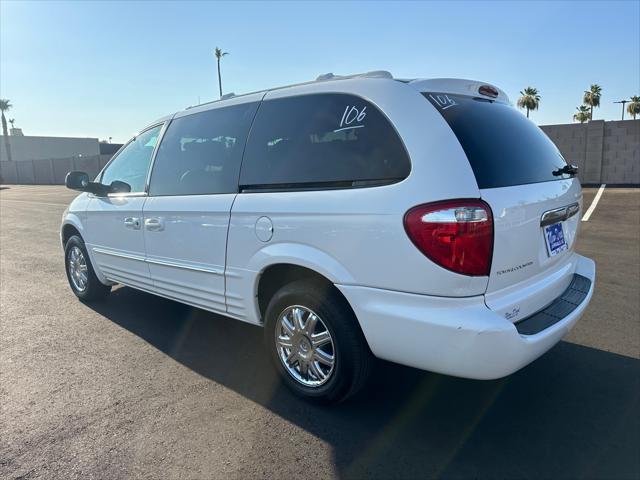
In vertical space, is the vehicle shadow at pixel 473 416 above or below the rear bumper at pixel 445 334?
below

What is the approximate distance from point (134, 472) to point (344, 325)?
1339 millimetres

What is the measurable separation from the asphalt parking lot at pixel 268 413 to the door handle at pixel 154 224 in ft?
3.32

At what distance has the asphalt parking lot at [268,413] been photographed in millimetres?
2438

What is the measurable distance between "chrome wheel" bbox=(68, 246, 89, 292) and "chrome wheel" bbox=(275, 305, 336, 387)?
10.0 ft

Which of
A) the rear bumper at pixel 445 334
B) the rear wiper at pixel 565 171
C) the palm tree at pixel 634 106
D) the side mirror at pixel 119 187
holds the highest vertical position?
the palm tree at pixel 634 106

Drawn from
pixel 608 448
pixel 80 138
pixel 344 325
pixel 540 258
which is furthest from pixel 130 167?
pixel 80 138

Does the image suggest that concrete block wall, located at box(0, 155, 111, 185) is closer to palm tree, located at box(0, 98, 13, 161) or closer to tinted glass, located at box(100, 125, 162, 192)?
palm tree, located at box(0, 98, 13, 161)

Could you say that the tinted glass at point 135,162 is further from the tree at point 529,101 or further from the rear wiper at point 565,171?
the tree at point 529,101

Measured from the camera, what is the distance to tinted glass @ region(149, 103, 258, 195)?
3361 millimetres

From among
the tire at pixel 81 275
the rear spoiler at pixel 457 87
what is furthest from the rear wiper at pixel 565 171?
the tire at pixel 81 275

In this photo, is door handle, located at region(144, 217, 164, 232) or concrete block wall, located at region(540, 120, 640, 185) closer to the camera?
door handle, located at region(144, 217, 164, 232)

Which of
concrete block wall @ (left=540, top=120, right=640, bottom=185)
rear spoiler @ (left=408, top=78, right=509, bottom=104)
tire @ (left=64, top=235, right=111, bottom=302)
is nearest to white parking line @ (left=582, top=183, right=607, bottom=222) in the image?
concrete block wall @ (left=540, top=120, right=640, bottom=185)

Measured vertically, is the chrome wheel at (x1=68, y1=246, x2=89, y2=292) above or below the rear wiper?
below

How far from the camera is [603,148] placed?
1648 centimetres
